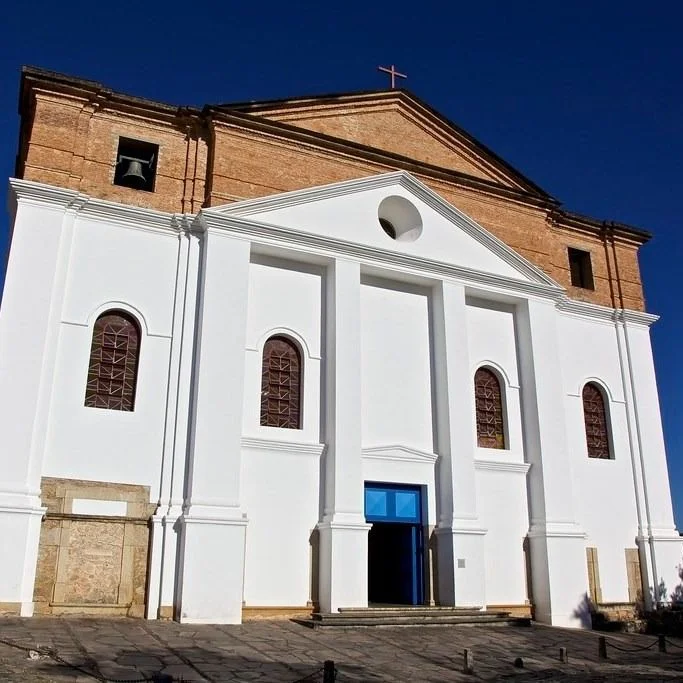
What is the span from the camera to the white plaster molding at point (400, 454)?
47.5 feet

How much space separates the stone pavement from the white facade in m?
1.21

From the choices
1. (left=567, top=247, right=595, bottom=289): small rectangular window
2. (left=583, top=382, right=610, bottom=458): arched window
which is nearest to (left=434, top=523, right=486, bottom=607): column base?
(left=583, top=382, right=610, bottom=458): arched window

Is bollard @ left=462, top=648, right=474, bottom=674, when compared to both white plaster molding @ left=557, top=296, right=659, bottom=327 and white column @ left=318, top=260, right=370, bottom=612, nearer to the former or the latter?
white column @ left=318, top=260, right=370, bottom=612

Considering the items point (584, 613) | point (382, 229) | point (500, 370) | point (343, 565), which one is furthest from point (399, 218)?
point (584, 613)

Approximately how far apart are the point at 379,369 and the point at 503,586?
5.01 meters

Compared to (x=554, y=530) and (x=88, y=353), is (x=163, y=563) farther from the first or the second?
(x=554, y=530)

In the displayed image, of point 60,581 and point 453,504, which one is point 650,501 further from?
point 60,581

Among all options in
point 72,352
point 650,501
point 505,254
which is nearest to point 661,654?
point 650,501

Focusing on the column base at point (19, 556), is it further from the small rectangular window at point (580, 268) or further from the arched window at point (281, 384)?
the small rectangular window at point (580, 268)

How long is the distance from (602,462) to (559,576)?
11.1 ft

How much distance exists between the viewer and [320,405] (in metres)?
14.5

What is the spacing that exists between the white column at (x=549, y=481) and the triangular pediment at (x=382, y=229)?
1313mm

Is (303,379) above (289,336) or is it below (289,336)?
below

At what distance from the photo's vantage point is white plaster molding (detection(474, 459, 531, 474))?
15491 millimetres
